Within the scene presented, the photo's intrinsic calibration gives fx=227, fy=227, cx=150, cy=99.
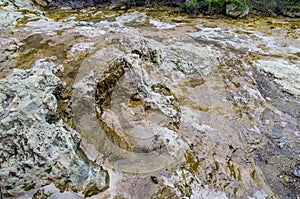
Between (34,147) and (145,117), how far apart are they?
60.2 inches

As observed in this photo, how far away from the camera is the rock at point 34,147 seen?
2.16m

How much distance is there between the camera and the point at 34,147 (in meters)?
2.23

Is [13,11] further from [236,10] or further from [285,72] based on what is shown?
[285,72]

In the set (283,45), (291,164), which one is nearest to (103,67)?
(291,164)

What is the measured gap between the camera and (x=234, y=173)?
2.86 m

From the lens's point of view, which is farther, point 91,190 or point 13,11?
point 13,11

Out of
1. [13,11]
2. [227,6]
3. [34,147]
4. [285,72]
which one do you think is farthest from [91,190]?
[227,6]

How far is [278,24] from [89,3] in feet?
25.6

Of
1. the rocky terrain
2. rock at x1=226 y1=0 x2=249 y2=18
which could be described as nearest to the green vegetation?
rock at x1=226 y1=0 x2=249 y2=18

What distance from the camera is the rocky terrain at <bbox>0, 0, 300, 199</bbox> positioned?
2309 millimetres

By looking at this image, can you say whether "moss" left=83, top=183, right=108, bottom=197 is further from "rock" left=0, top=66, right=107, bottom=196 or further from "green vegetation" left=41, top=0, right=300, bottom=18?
"green vegetation" left=41, top=0, right=300, bottom=18

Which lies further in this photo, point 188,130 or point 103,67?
point 103,67

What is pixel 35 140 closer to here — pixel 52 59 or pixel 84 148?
pixel 84 148

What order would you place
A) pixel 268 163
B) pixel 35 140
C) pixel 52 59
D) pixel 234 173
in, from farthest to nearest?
pixel 52 59 → pixel 268 163 → pixel 234 173 → pixel 35 140
